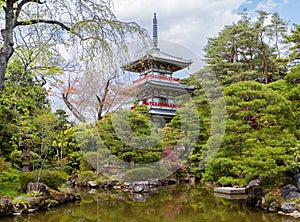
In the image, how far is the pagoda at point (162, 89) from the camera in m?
16.8

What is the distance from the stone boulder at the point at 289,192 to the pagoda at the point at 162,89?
9890mm

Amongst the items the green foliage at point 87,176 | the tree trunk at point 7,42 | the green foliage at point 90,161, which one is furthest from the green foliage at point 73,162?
the tree trunk at point 7,42

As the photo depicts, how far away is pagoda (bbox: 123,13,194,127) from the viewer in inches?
659

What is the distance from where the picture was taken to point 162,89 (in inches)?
704

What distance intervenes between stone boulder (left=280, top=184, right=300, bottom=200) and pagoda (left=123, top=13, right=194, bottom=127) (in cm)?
989

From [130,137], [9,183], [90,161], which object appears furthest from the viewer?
[90,161]

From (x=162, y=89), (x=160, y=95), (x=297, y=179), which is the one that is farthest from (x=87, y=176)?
(x=297, y=179)

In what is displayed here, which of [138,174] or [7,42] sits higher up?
[7,42]

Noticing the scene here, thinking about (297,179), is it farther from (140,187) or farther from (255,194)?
(140,187)

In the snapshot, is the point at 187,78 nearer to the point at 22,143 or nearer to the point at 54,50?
the point at 22,143

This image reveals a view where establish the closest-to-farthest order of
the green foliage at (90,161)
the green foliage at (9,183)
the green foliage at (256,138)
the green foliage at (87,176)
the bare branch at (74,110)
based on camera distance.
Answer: the green foliage at (256,138) → the green foliage at (9,183) → the green foliage at (87,176) → the green foliage at (90,161) → the bare branch at (74,110)

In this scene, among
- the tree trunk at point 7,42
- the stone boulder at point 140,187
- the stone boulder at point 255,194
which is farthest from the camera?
the stone boulder at point 140,187

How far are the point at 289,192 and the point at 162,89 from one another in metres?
12.2

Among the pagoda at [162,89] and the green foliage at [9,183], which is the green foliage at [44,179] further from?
the pagoda at [162,89]
